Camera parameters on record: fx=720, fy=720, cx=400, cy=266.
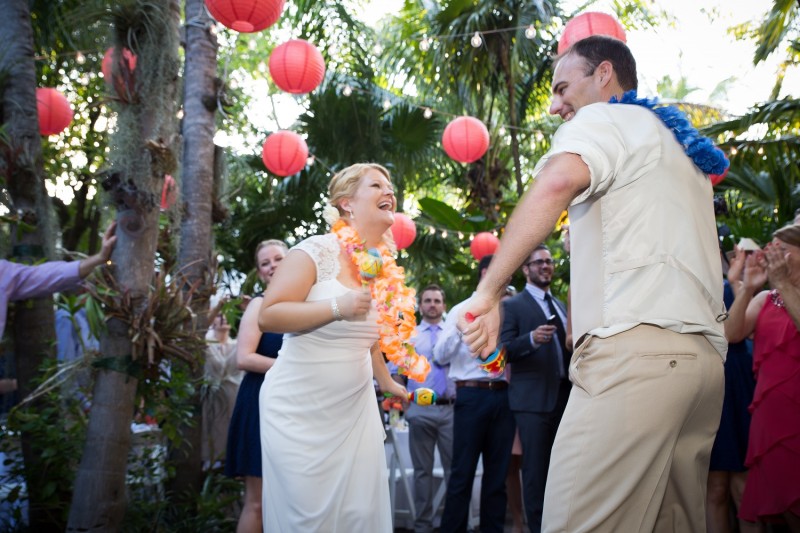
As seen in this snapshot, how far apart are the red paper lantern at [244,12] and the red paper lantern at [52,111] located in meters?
2.36

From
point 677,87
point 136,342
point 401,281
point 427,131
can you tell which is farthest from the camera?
point 677,87

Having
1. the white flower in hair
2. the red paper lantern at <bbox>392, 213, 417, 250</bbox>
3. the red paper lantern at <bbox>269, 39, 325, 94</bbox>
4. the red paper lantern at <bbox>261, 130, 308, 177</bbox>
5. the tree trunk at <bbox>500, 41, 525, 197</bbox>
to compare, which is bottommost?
the white flower in hair

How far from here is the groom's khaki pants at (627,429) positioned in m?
1.92

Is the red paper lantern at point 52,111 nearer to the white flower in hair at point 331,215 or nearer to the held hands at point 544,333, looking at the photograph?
the white flower in hair at point 331,215

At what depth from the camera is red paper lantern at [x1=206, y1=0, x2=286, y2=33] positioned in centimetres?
546

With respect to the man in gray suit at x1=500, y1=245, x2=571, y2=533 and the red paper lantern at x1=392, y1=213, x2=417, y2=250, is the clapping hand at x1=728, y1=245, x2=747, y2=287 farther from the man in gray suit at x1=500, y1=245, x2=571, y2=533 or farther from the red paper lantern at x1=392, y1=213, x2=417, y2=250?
the red paper lantern at x1=392, y1=213, x2=417, y2=250

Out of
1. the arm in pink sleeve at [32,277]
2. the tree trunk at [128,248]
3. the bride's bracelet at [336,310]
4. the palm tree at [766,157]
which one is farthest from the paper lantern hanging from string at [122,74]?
the palm tree at [766,157]

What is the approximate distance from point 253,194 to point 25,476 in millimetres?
8286

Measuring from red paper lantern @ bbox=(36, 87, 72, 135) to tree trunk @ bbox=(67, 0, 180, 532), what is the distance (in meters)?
3.23

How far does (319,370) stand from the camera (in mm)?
3336

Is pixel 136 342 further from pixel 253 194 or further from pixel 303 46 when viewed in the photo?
pixel 253 194

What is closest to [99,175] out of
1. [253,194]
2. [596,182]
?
[596,182]

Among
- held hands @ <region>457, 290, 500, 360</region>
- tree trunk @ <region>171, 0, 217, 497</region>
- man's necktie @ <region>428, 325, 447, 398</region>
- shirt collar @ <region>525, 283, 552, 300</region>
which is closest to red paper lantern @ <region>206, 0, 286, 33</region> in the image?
tree trunk @ <region>171, 0, 217, 497</region>

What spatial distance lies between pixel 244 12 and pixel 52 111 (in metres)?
2.67
